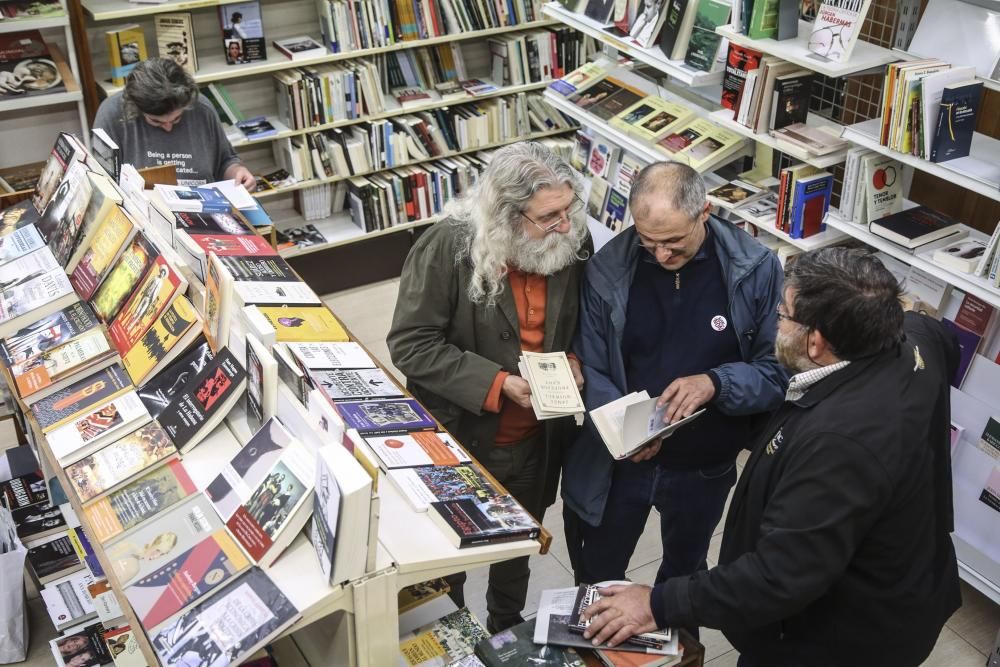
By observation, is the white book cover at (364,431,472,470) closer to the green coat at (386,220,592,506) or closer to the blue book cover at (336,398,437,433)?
the blue book cover at (336,398,437,433)

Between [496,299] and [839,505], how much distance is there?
3.64 feet

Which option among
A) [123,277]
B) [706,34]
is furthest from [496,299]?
[706,34]

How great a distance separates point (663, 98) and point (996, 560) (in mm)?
2345

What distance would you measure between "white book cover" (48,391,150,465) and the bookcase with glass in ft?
9.11

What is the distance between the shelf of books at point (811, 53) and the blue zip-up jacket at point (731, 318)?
1052 mm

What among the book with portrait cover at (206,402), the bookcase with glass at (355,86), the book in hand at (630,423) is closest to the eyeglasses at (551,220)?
the book in hand at (630,423)

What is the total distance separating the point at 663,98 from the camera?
4.27 metres

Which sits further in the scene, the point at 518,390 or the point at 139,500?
the point at 518,390

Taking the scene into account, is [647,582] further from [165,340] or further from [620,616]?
[165,340]

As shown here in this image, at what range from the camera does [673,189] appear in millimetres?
2422

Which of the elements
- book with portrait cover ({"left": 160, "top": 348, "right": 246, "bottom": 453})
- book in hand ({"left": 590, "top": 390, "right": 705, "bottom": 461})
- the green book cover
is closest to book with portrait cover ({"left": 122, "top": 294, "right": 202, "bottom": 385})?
book with portrait cover ({"left": 160, "top": 348, "right": 246, "bottom": 453})

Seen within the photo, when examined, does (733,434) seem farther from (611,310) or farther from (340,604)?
(340,604)

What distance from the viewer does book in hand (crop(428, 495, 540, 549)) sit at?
2135mm

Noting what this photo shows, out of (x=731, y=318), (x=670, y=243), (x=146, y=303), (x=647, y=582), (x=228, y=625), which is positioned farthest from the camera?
(x=647, y=582)
